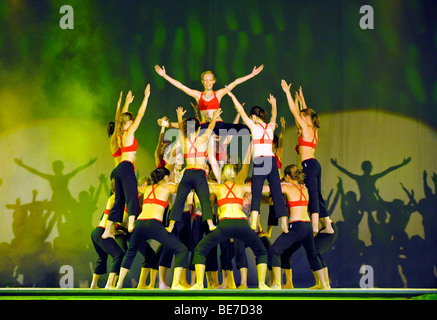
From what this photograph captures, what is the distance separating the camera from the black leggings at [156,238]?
20.2ft

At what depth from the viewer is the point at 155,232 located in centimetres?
622

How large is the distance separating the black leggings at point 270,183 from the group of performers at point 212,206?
0.01 meters

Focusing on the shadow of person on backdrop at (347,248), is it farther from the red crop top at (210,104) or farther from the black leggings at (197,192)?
the black leggings at (197,192)

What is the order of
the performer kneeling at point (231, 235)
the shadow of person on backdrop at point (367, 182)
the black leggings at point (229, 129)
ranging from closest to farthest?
the performer kneeling at point (231, 235)
the black leggings at point (229, 129)
the shadow of person on backdrop at point (367, 182)

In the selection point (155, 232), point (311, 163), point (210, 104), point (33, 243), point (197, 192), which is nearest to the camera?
point (155, 232)

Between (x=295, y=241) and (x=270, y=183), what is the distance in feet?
2.45

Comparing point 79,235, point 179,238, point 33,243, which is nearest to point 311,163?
point 179,238

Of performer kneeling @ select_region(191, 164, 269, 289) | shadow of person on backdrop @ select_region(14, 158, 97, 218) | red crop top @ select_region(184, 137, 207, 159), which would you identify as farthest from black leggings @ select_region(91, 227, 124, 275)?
shadow of person on backdrop @ select_region(14, 158, 97, 218)

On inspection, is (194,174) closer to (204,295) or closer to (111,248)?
(111,248)

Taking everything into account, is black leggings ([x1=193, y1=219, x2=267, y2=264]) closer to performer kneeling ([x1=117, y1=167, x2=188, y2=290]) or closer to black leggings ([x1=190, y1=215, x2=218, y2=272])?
performer kneeling ([x1=117, y1=167, x2=188, y2=290])

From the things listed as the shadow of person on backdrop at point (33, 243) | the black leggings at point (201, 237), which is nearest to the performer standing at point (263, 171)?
the black leggings at point (201, 237)

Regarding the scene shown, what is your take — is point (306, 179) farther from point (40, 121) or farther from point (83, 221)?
point (40, 121)

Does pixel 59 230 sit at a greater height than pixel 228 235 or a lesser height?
greater

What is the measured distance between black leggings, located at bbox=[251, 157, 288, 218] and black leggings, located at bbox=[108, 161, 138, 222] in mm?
1470
